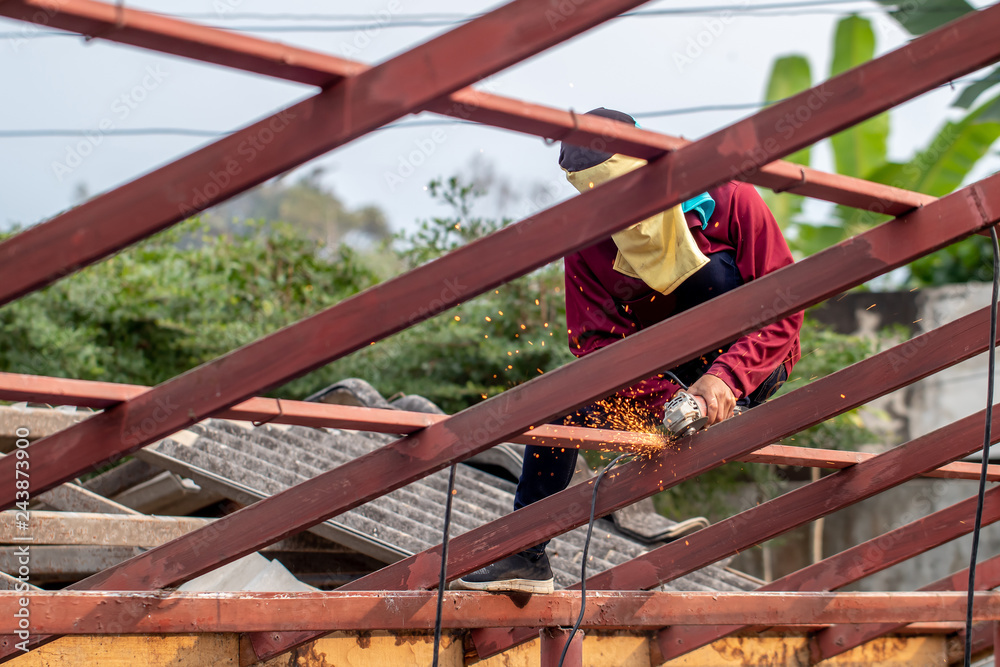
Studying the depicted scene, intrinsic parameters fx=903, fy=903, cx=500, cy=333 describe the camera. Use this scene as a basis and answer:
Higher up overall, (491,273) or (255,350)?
(491,273)

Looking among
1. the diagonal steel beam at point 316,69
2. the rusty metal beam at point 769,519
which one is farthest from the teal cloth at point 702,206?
the rusty metal beam at point 769,519

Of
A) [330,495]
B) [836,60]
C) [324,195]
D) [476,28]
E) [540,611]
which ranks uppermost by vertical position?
[324,195]

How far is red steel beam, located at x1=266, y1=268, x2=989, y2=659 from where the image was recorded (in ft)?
8.69

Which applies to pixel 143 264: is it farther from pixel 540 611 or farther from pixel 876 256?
pixel 876 256

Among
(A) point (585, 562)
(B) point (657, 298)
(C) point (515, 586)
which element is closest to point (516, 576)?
(C) point (515, 586)

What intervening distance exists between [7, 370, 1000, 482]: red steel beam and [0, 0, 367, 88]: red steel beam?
0.80m

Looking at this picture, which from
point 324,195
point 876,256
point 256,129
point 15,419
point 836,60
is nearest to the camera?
point 256,129

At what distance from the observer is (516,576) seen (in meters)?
2.75

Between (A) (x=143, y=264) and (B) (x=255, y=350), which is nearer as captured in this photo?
(B) (x=255, y=350)

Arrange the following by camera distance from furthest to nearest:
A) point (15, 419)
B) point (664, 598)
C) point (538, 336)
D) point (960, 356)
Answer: point (538, 336) < point (15, 419) < point (664, 598) < point (960, 356)

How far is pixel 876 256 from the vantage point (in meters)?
2.19

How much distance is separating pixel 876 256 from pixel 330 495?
1507 millimetres

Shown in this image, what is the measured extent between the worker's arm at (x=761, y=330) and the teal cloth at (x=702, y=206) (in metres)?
0.09

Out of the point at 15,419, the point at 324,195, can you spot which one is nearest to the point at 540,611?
the point at 15,419
